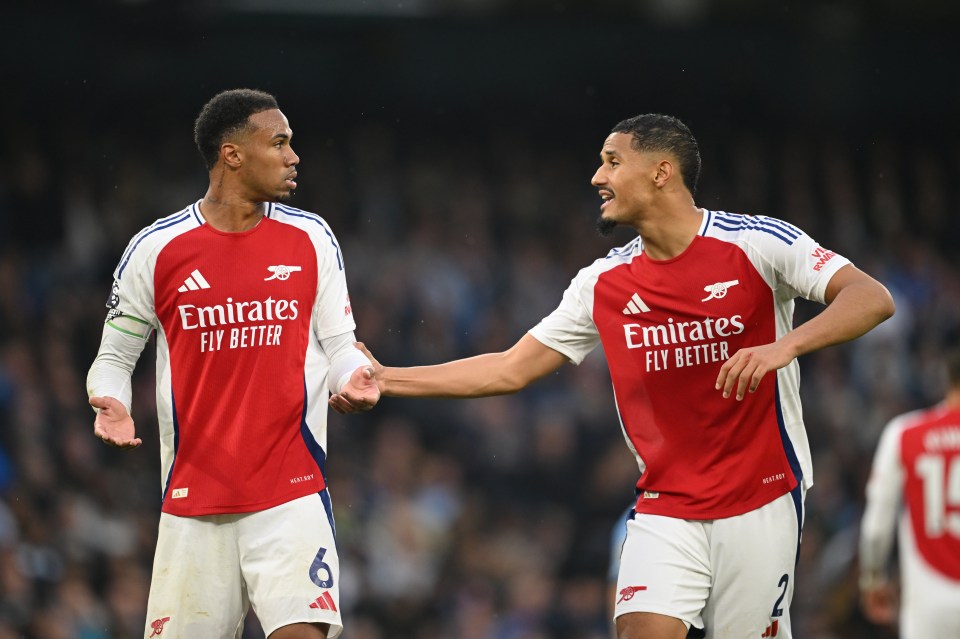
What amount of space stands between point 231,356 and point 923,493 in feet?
13.6

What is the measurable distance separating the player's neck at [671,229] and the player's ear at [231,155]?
170cm

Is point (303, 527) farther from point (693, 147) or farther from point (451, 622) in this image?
point (451, 622)

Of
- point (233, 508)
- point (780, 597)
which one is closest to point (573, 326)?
point (780, 597)

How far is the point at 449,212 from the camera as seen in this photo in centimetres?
1605

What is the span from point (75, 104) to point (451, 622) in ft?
24.1

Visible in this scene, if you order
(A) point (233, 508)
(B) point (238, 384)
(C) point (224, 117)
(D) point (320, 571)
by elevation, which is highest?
(C) point (224, 117)

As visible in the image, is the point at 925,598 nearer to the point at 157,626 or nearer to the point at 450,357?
the point at 157,626

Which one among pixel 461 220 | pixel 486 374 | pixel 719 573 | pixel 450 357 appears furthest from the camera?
pixel 461 220

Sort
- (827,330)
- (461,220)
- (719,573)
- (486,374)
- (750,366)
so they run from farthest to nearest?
(461,220) → (486,374) → (719,573) → (827,330) → (750,366)

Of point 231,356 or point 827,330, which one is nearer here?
point 827,330

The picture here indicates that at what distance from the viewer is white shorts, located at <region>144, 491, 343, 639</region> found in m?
5.53

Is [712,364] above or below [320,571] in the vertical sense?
above

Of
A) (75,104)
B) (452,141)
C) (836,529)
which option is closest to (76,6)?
(75,104)

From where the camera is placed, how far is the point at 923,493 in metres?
7.84
